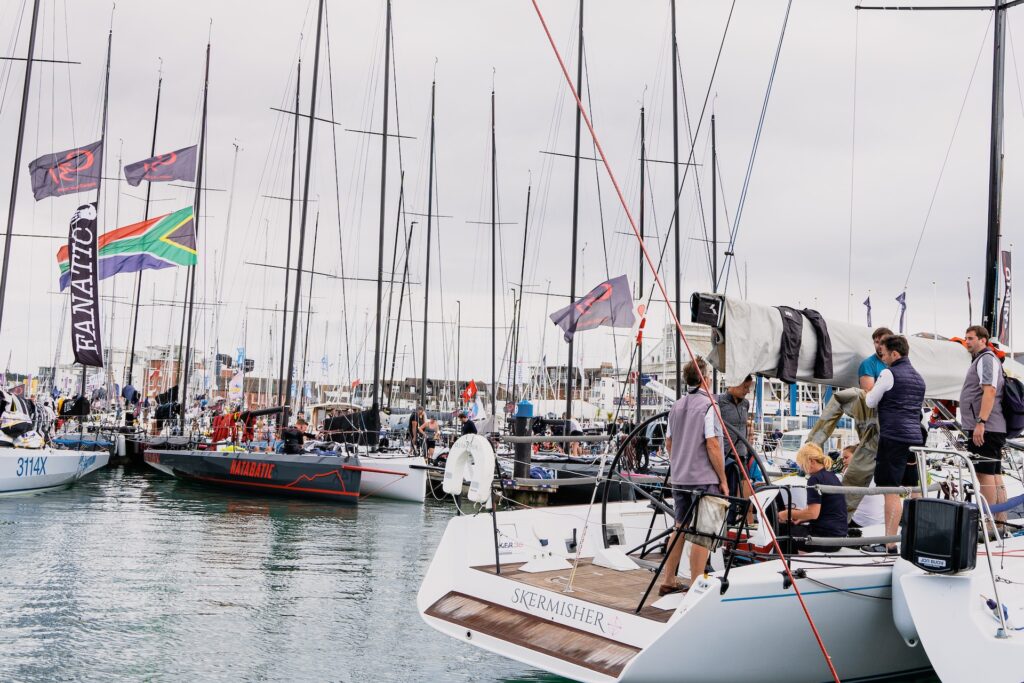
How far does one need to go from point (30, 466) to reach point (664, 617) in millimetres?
19345

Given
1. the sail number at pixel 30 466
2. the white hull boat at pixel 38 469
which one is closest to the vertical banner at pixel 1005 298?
the white hull boat at pixel 38 469

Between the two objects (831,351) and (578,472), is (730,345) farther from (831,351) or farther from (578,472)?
(578,472)

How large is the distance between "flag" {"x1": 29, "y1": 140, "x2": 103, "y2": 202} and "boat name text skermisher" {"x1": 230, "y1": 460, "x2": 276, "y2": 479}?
8215 mm

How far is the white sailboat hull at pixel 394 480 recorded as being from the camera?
73.3 ft

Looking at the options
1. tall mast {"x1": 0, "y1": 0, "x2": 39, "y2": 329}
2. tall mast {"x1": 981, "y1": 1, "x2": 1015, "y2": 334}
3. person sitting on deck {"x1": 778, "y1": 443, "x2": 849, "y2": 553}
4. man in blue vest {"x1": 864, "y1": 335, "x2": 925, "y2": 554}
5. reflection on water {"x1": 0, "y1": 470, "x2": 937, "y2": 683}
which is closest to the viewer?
person sitting on deck {"x1": 778, "y1": 443, "x2": 849, "y2": 553}

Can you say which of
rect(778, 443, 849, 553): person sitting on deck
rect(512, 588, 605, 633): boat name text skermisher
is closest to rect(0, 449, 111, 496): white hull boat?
rect(512, 588, 605, 633): boat name text skermisher

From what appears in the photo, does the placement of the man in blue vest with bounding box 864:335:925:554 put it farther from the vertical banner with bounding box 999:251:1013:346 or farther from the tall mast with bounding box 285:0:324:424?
the tall mast with bounding box 285:0:324:424

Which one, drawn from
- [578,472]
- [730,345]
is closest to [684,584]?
[730,345]

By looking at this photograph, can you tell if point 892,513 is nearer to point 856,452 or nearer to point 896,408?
point 856,452

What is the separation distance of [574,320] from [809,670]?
60.0 ft

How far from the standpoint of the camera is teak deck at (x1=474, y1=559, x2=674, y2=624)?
640 cm

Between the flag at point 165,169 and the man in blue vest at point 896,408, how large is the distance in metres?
24.4

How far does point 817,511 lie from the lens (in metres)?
6.64

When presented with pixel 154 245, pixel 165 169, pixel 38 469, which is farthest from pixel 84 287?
pixel 165 169
